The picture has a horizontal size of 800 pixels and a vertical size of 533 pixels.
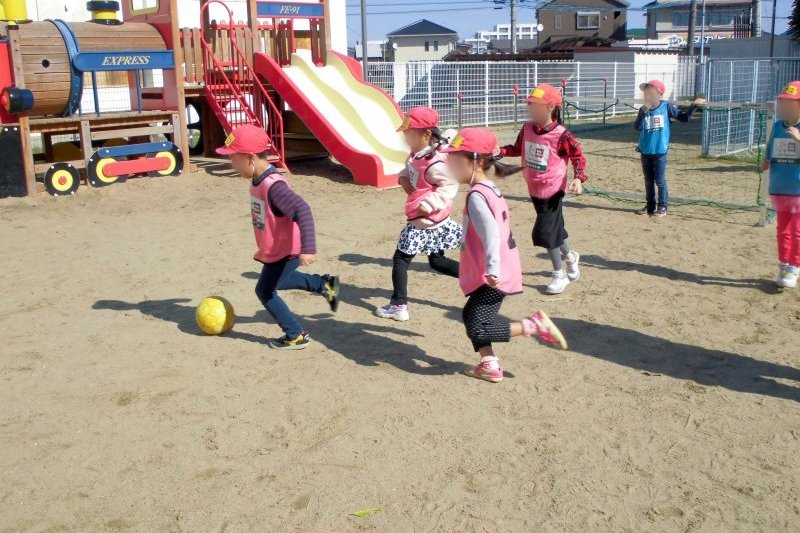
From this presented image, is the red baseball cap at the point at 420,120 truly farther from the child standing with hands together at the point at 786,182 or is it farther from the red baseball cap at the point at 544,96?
the child standing with hands together at the point at 786,182

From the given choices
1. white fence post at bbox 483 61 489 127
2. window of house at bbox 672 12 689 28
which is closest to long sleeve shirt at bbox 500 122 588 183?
white fence post at bbox 483 61 489 127

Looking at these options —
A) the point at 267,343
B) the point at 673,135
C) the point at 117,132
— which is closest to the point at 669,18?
the point at 673,135

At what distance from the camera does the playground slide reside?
13.4 meters

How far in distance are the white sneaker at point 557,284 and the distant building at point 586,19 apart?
236 feet

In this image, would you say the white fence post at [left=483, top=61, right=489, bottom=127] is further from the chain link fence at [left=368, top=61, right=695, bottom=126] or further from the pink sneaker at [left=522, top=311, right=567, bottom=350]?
the pink sneaker at [left=522, top=311, right=567, bottom=350]

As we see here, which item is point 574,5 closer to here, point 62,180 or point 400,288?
point 62,180

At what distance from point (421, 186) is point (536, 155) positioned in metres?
1.21

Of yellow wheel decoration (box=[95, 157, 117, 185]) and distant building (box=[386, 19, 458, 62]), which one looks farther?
distant building (box=[386, 19, 458, 62])

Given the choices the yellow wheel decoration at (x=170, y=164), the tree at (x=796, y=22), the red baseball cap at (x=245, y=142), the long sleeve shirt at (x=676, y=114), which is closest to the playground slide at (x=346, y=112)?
the yellow wheel decoration at (x=170, y=164)

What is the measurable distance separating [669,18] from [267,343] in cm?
8964

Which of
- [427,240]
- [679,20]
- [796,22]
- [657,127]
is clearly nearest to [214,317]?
[427,240]

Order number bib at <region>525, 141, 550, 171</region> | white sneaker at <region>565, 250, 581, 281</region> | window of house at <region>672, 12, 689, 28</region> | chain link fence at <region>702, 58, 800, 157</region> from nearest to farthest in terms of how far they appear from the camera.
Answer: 1. number bib at <region>525, 141, 550, 171</region>
2. white sneaker at <region>565, 250, 581, 281</region>
3. chain link fence at <region>702, 58, 800, 157</region>
4. window of house at <region>672, 12, 689, 28</region>

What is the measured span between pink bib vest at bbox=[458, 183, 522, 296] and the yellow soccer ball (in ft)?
6.88

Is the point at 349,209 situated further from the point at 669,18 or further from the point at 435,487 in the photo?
the point at 669,18
